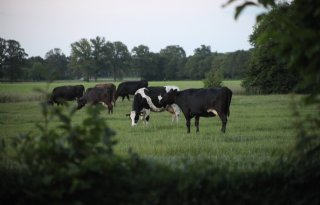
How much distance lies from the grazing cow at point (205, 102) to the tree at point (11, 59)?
65648 mm

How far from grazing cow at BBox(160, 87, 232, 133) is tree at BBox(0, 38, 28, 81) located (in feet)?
215

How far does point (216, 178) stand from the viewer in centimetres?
378

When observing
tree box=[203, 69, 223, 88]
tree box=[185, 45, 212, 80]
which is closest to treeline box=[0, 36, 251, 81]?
tree box=[185, 45, 212, 80]

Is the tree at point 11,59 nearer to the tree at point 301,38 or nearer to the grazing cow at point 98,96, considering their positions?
the grazing cow at point 98,96

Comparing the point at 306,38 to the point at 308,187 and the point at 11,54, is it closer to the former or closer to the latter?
the point at 308,187

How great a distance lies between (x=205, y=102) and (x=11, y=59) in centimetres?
6910

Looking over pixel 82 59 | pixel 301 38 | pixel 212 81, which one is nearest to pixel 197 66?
pixel 82 59

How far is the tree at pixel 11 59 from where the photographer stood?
7731 cm

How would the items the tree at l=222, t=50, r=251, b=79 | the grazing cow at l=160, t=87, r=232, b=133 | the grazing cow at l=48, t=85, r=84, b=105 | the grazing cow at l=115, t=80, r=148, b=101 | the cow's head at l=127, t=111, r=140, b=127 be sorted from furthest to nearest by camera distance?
the tree at l=222, t=50, r=251, b=79
the grazing cow at l=115, t=80, r=148, b=101
the grazing cow at l=48, t=85, r=84, b=105
the cow's head at l=127, t=111, r=140, b=127
the grazing cow at l=160, t=87, r=232, b=133

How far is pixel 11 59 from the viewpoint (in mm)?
77562

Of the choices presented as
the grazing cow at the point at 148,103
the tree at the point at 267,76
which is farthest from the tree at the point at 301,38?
the tree at the point at 267,76

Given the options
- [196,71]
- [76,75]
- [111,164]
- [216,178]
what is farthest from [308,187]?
[196,71]

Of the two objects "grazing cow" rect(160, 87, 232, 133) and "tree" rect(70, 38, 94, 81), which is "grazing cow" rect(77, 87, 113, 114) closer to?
"grazing cow" rect(160, 87, 232, 133)

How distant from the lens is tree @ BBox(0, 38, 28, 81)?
254 feet
